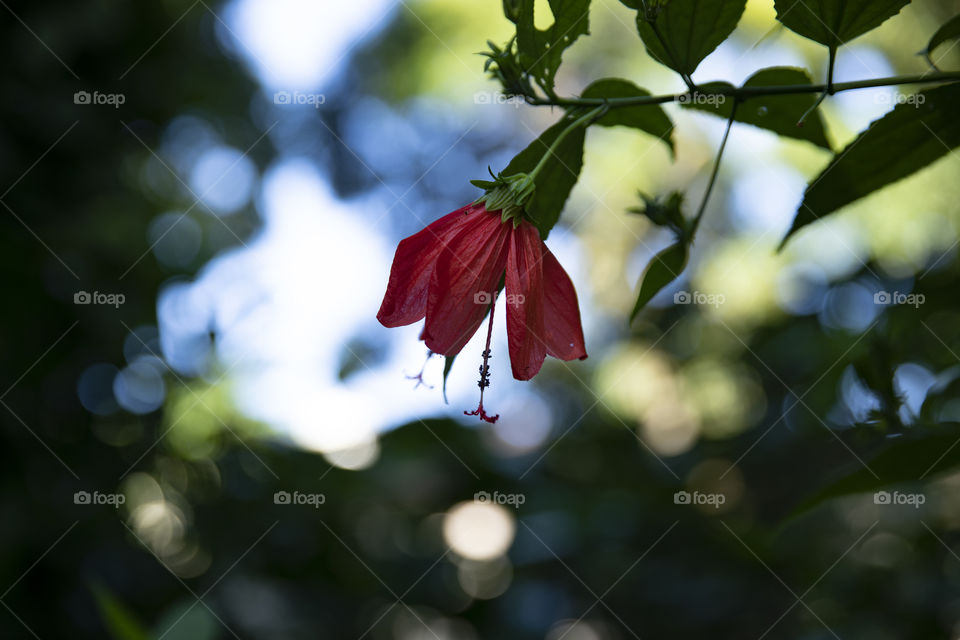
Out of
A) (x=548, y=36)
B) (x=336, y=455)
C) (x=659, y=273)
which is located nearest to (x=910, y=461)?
(x=659, y=273)

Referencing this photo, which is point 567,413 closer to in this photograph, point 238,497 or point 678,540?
point 678,540

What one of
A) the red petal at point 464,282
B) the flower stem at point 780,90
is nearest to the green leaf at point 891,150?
the flower stem at point 780,90

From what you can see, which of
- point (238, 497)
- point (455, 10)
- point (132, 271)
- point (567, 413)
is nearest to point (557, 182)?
point (238, 497)

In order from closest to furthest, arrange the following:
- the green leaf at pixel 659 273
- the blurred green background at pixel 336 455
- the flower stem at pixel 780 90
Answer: the flower stem at pixel 780 90, the green leaf at pixel 659 273, the blurred green background at pixel 336 455

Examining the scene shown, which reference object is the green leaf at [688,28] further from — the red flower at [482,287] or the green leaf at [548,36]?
the red flower at [482,287]

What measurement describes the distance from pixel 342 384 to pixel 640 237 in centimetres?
180

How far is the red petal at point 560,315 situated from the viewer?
622 millimetres

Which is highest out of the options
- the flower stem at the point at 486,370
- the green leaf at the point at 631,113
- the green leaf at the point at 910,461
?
the green leaf at the point at 631,113

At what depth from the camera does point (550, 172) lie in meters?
0.63

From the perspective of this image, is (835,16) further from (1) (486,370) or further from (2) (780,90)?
(1) (486,370)

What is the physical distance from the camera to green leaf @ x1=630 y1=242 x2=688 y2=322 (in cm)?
59

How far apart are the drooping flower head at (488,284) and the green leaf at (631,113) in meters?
0.11

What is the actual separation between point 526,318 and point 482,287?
5 cm

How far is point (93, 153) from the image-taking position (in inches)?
68.2
